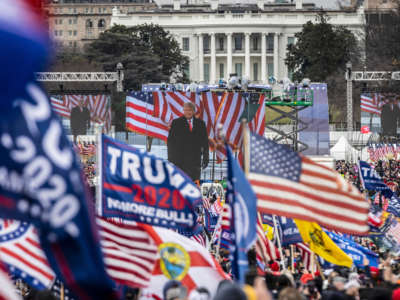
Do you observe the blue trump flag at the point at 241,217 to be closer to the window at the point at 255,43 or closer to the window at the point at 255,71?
the window at the point at 255,71

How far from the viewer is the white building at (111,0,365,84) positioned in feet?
431

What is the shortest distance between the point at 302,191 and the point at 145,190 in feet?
3.72

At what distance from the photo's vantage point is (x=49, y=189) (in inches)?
181

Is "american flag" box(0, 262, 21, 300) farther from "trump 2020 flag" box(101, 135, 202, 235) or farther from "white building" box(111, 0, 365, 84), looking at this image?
"white building" box(111, 0, 365, 84)

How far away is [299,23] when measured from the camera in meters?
133

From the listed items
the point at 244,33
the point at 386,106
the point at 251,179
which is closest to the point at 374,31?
the point at 386,106

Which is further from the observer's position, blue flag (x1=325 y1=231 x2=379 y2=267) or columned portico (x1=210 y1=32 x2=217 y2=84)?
columned portico (x1=210 y1=32 x2=217 y2=84)

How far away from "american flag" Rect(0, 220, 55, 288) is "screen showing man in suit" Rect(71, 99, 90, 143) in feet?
125

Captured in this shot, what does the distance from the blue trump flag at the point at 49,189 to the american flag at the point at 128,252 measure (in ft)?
11.8

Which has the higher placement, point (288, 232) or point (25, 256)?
point (25, 256)

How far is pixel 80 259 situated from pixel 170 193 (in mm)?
4172

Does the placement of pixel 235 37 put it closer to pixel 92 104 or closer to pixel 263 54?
pixel 263 54

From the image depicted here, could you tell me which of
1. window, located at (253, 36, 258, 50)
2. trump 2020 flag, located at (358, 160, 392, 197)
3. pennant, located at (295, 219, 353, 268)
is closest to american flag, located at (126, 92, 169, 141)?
trump 2020 flag, located at (358, 160, 392, 197)

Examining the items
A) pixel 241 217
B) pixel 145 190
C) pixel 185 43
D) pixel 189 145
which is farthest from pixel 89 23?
pixel 241 217
